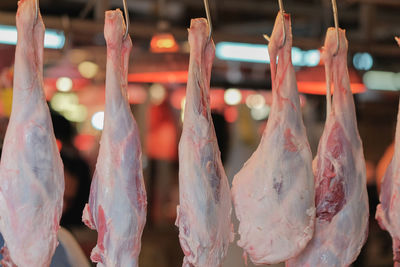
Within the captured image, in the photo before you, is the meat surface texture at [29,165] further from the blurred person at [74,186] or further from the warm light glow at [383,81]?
the warm light glow at [383,81]

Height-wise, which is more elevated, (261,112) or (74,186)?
(261,112)

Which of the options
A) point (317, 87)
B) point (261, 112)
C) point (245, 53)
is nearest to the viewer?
point (317, 87)

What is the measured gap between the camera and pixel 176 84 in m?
7.43

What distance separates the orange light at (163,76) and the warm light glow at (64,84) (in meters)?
1.80

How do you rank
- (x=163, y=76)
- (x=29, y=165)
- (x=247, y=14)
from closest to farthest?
(x=29, y=165), (x=163, y=76), (x=247, y=14)

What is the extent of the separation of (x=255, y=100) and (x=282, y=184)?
5653 millimetres

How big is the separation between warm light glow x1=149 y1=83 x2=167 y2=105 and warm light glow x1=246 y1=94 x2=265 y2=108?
1.09 meters

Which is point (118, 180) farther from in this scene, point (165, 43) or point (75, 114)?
point (75, 114)

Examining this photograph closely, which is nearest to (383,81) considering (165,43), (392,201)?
(165,43)

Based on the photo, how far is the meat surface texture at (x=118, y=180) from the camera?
1.98m

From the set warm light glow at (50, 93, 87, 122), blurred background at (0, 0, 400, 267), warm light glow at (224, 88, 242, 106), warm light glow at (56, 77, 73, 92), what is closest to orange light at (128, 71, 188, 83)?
blurred background at (0, 0, 400, 267)

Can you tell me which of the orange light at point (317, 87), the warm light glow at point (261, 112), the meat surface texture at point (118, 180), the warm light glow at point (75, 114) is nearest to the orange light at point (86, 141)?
the warm light glow at point (75, 114)

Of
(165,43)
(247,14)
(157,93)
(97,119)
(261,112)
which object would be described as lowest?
(261,112)

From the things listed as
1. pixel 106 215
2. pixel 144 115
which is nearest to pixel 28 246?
pixel 106 215
